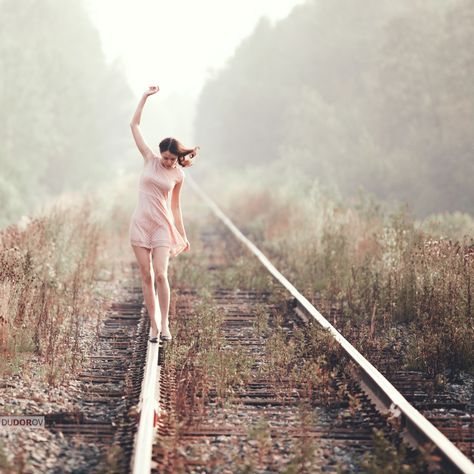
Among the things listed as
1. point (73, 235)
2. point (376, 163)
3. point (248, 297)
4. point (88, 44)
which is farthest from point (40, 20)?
point (248, 297)

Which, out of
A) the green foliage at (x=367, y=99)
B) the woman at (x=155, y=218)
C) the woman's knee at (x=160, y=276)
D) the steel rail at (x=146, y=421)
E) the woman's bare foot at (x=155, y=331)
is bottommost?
the steel rail at (x=146, y=421)

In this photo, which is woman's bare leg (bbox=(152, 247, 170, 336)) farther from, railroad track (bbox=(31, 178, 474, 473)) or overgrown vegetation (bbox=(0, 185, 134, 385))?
overgrown vegetation (bbox=(0, 185, 134, 385))

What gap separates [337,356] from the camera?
650 centimetres

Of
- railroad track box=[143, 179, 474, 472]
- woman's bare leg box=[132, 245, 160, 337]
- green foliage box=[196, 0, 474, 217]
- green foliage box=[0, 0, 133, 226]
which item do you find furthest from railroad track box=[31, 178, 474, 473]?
green foliage box=[0, 0, 133, 226]

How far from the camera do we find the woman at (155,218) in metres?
7.02

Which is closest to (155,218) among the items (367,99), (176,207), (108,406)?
(176,207)

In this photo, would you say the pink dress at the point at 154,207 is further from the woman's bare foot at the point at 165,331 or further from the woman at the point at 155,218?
the woman's bare foot at the point at 165,331

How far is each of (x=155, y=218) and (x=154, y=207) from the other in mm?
97

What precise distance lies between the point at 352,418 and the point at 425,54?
73.4ft

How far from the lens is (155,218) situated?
→ 7.08 metres

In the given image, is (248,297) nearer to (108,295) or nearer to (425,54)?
(108,295)

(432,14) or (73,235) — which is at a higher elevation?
(432,14)

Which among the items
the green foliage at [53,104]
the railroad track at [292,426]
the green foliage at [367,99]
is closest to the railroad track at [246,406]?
the railroad track at [292,426]

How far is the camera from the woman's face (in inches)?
271
